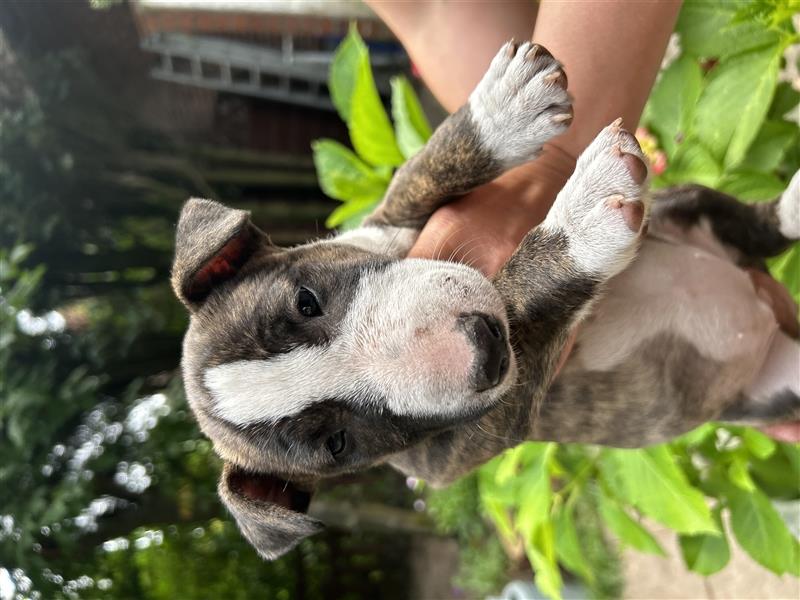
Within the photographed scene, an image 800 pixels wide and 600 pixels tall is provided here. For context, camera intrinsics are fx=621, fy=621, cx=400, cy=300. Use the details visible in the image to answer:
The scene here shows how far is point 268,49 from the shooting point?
17.4 ft

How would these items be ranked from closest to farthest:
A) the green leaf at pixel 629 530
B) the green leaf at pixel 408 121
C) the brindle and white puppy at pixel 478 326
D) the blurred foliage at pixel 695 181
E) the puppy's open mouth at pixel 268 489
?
the brindle and white puppy at pixel 478 326
the puppy's open mouth at pixel 268 489
the blurred foliage at pixel 695 181
the green leaf at pixel 629 530
the green leaf at pixel 408 121

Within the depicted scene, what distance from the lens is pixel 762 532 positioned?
7.86 feet

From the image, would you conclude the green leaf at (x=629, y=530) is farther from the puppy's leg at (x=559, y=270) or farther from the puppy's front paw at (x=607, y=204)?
the puppy's front paw at (x=607, y=204)

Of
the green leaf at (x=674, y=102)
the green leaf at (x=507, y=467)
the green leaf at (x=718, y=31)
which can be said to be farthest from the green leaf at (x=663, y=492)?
the green leaf at (x=718, y=31)

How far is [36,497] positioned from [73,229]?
193 centimetres

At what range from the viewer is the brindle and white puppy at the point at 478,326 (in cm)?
139

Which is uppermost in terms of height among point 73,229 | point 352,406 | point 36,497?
point 352,406

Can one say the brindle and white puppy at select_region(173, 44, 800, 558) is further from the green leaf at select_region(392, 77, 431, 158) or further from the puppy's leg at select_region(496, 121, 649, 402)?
the green leaf at select_region(392, 77, 431, 158)

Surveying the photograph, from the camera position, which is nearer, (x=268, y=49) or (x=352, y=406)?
(x=352, y=406)

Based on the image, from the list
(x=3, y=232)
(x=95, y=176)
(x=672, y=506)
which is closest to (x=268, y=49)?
(x=95, y=176)

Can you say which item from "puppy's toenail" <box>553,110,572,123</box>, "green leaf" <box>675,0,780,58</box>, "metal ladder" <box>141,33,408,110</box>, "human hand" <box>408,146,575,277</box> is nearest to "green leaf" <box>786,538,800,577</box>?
"human hand" <box>408,146,575,277</box>

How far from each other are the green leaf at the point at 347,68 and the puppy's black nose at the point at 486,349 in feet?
5.90

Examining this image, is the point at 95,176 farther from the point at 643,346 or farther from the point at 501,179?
the point at 643,346

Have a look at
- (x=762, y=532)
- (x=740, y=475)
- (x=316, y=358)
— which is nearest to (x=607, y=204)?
(x=316, y=358)
